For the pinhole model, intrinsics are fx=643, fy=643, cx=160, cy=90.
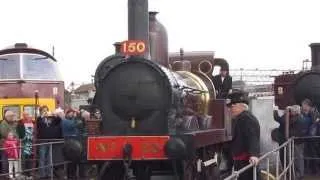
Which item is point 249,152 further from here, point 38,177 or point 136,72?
point 38,177

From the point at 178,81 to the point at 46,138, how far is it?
4.90 meters

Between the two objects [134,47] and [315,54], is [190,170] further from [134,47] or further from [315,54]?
[315,54]

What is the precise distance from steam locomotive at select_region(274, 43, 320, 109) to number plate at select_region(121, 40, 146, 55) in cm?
906

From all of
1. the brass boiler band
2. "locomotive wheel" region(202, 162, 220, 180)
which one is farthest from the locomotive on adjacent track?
"locomotive wheel" region(202, 162, 220, 180)

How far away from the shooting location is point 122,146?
951 centimetres

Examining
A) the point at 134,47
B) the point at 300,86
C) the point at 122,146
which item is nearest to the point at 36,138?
the point at 134,47

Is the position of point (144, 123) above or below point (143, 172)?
above

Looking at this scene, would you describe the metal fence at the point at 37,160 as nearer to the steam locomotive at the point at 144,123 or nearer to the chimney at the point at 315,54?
the steam locomotive at the point at 144,123

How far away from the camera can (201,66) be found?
1406 centimetres

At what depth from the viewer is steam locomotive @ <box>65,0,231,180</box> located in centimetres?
942

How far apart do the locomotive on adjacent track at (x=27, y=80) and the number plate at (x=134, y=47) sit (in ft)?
23.3

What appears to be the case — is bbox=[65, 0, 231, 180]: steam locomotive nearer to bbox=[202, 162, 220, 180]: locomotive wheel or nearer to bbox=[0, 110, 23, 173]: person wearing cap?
bbox=[202, 162, 220, 180]: locomotive wheel

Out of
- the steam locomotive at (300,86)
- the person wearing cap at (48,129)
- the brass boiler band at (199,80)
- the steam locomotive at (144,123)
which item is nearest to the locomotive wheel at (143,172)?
the steam locomotive at (144,123)

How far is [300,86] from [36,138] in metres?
7.88
